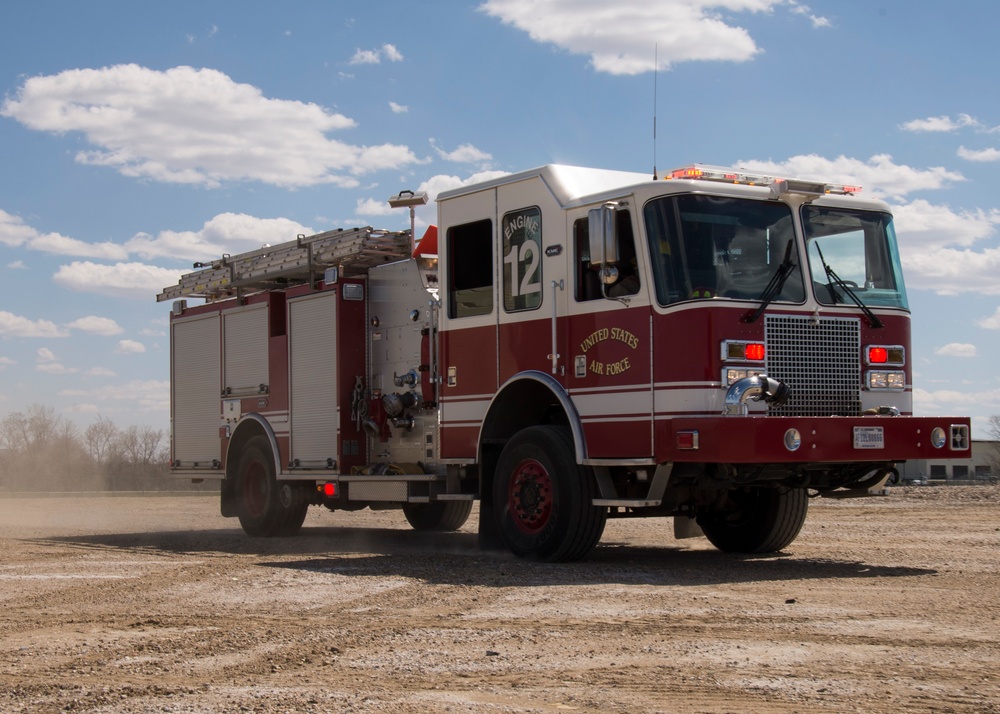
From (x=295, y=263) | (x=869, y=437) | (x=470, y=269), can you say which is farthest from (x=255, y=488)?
(x=869, y=437)

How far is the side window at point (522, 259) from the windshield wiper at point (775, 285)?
2045mm

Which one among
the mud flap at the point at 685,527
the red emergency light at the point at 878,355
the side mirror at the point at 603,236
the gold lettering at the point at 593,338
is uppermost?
the side mirror at the point at 603,236

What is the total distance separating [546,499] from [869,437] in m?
2.70

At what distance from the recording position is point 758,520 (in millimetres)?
11852

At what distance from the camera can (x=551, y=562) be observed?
10562 millimetres

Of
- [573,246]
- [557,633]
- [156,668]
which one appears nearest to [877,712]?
[557,633]

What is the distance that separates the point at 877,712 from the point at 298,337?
417 inches

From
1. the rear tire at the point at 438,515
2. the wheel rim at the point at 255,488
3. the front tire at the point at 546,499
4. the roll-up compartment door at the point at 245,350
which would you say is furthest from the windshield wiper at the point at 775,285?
the wheel rim at the point at 255,488

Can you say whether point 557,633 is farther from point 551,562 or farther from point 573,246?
point 573,246

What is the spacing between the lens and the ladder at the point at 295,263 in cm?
1400

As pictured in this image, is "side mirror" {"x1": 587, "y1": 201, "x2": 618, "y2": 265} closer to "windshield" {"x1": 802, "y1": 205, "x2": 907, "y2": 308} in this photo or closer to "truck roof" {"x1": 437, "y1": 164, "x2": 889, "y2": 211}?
"truck roof" {"x1": 437, "y1": 164, "x2": 889, "y2": 211}

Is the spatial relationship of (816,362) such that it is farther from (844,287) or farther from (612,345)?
(612,345)

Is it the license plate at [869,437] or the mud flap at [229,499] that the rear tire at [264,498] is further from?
the license plate at [869,437]

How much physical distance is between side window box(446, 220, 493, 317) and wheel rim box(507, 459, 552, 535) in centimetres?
163
